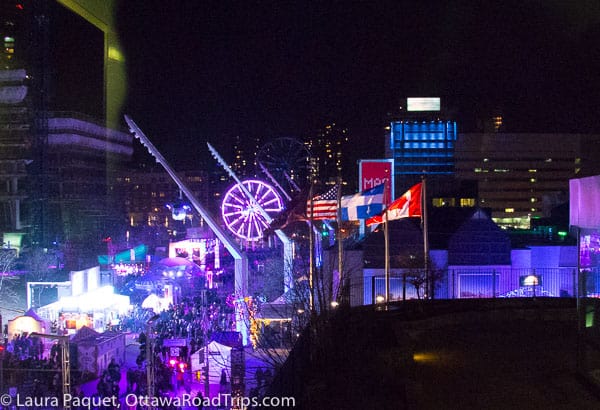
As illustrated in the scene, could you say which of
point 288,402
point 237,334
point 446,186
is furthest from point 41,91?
point 446,186

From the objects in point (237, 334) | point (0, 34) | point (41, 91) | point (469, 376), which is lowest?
point (237, 334)

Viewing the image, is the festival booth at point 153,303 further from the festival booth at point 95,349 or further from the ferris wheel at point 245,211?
the festival booth at point 95,349

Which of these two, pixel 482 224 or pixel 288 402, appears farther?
pixel 482 224

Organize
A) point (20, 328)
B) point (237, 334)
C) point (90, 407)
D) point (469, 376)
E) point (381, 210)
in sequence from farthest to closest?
1. point (20, 328)
2. point (237, 334)
3. point (381, 210)
4. point (90, 407)
5. point (469, 376)

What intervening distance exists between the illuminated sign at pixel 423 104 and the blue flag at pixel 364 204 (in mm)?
83665

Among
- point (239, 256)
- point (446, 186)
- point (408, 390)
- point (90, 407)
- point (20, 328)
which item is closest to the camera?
point (408, 390)

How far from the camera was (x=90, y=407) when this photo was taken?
40.4 feet

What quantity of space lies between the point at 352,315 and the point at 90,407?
6.47 meters

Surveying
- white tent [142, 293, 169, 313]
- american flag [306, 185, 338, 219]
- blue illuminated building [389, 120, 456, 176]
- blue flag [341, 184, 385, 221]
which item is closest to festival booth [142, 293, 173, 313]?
white tent [142, 293, 169, 313]

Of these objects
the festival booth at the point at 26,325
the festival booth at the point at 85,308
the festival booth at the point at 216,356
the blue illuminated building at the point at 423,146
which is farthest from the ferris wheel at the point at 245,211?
the blue illuminated building at the point at 423,146

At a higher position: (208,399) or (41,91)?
(41,91)

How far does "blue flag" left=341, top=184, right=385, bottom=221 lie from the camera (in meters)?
13.7

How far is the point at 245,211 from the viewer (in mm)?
23328

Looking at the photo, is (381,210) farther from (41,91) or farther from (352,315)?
→ (41,91)
